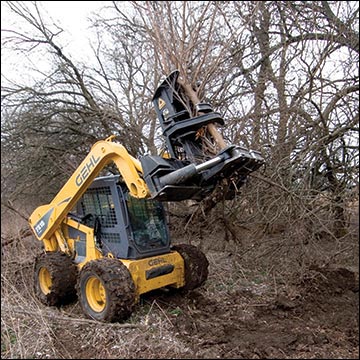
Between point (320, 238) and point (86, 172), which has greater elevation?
point (86, 172)

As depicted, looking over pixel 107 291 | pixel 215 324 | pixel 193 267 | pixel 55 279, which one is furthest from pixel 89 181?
pixel 215 324

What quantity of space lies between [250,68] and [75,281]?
4.26m

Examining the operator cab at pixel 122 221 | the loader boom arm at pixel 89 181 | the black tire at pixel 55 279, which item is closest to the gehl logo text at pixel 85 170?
Result: the loader boom arm at pixel 89 181

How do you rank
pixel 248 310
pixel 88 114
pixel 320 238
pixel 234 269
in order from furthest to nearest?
pixel 88 114
pixel 234 269
pixel 320 238
pixel 248 310

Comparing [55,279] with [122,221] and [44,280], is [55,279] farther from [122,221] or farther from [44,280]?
[122,221]

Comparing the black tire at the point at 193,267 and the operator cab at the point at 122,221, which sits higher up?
the operator cab at the point at 122,221

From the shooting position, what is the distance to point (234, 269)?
Answer: 6.57 metres

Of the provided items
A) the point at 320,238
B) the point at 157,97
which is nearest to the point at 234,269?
the point at 320,238

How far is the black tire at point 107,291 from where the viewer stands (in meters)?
4.13

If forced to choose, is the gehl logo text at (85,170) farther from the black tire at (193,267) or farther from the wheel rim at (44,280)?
the black tire at (193,267)

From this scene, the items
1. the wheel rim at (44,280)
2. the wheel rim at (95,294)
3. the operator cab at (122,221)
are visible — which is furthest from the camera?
the wheel rim at (44,280)

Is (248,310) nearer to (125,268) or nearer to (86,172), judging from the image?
(125,268)

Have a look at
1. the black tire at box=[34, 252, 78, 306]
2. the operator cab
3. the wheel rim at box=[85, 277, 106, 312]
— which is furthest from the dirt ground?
the operator cab

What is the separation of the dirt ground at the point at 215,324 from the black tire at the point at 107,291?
152 millimetres
